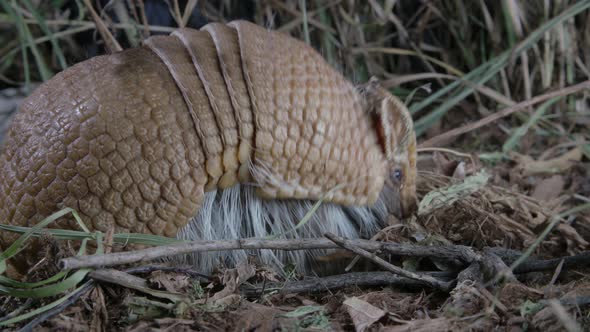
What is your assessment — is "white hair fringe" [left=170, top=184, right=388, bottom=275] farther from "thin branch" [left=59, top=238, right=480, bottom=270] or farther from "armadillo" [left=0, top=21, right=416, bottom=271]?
"thin branch" [left=59, top=238, right=480, bottom=270]

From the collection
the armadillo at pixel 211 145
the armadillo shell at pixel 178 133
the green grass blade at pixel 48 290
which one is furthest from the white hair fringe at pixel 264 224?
the green grass blade at pixel 48 290

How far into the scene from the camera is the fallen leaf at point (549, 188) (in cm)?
345

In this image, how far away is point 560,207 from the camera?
3.26 metres

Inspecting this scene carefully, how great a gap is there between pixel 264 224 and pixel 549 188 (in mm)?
1794

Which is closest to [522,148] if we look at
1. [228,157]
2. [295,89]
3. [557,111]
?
[557,111]

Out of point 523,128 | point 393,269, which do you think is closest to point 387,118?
point 523,128

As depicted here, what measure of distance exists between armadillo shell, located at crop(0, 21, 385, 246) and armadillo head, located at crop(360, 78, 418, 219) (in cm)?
13

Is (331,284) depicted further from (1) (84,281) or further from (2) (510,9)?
(2) (510,9)

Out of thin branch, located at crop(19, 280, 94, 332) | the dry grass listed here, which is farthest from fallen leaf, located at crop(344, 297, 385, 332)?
thin branch, located at crop(19, 280, 94, 332)

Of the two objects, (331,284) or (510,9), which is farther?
(510,9)

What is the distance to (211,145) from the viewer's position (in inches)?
97.8

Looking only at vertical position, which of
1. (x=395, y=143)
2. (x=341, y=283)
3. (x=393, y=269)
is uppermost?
(x=395, y=143)

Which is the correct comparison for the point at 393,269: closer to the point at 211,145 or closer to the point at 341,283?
the point at 341,283

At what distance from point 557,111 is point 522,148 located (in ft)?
1.73
